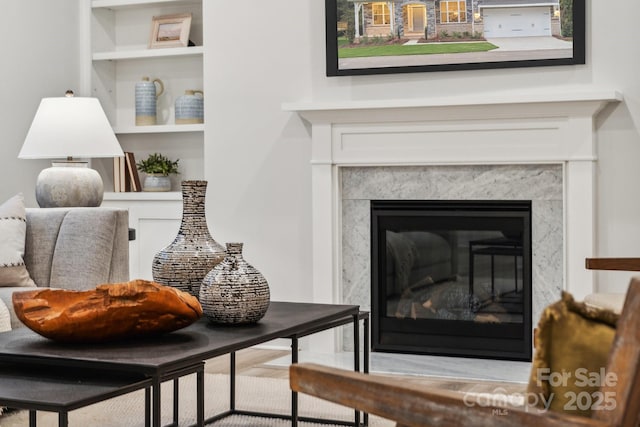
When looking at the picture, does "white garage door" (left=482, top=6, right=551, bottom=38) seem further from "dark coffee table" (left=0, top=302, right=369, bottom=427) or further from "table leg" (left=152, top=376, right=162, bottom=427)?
"table leg" (left=152, top=376, right=162, bottom=427)

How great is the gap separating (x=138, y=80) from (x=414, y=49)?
6.58ft

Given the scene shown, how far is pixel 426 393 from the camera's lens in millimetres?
1234

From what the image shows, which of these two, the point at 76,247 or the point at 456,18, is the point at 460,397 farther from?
the point at 456,18

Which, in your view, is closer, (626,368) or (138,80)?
(626,368)

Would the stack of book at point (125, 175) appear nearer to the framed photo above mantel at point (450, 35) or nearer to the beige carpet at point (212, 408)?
the framed photo above mantel at point (450, 35)

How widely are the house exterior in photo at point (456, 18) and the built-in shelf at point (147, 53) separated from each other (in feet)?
3.72

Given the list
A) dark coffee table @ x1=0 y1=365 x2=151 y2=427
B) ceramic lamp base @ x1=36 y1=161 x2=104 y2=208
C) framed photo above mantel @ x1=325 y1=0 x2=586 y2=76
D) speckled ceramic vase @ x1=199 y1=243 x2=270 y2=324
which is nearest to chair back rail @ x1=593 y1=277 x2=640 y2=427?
dark coffee table @ x1=0 y1=365 x2=151 y2=427

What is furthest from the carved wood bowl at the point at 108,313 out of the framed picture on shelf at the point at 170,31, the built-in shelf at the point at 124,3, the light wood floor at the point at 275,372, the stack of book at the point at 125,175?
the built-in shelf at the point at 124,3

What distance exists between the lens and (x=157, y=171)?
544 cm

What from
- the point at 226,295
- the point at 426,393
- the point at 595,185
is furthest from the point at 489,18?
the point at 426,393

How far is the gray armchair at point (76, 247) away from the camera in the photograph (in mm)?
3855

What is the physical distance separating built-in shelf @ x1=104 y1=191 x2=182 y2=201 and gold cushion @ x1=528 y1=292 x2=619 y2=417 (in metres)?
4.16

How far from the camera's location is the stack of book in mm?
5465

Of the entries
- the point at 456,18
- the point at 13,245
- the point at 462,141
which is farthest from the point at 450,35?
the point at 13,245
